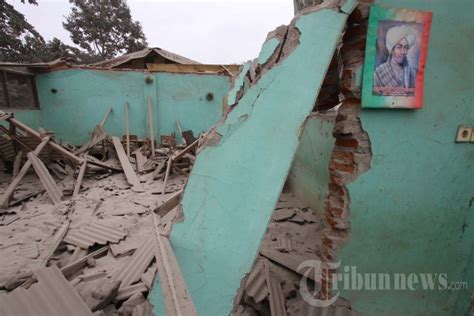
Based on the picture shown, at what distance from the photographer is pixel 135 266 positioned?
2680 millimetres

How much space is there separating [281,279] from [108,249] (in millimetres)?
2251

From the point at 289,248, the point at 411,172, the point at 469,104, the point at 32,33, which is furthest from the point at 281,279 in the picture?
the point at 32,33

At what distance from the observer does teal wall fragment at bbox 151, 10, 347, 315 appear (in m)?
1.23

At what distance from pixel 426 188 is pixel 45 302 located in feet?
10.1

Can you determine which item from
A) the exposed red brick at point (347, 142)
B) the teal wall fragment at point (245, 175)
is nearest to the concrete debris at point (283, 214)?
the exposed red brick at point (347, 142)

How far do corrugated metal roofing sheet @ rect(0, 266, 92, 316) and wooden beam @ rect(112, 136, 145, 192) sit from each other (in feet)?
10.8

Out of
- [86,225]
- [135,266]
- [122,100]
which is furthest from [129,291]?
[122,100]

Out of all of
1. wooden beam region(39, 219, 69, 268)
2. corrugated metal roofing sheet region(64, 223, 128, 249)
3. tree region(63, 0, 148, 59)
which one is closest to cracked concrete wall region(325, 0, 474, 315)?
corrugated metal roofing sheet region(64, 223, 128, 249)

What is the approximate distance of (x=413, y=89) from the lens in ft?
5.23

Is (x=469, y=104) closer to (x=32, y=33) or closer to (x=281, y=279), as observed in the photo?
(x=281, y=279)

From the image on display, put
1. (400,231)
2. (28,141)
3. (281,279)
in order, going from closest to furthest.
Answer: (400,231) → (281,279) → (28,141)

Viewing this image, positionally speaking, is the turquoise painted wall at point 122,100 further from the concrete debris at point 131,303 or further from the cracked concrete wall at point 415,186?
the cracked concrete wall at point 415,186

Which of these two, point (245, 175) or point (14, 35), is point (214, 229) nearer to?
point (245, 175)

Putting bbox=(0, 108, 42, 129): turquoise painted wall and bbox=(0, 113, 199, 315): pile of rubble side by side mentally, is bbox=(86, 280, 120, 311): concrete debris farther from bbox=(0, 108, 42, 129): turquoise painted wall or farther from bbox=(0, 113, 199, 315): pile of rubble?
bbox=(0, 108, 42, 129): turquoise painted wall
